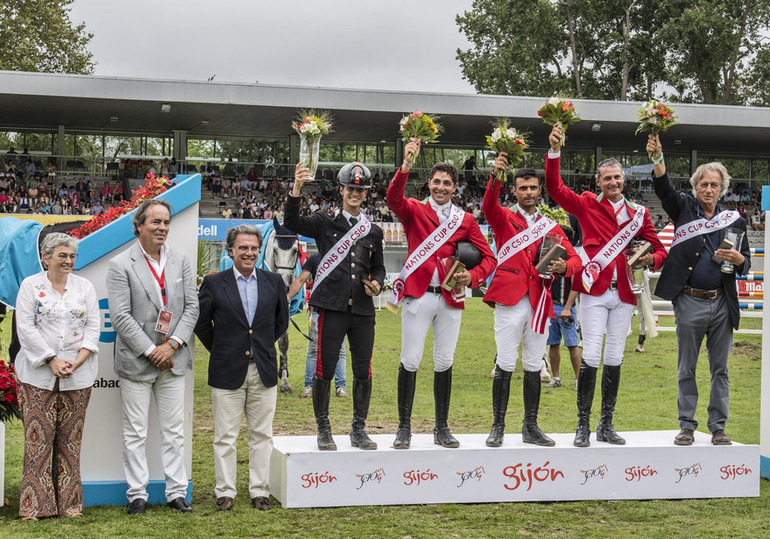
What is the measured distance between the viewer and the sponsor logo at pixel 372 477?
5.98 metres

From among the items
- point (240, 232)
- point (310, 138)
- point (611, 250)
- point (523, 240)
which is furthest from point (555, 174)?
point (240, 232)

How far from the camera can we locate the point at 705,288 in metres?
6.61

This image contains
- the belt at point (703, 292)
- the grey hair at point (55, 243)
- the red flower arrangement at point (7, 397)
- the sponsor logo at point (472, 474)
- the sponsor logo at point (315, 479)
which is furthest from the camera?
the belt at point (703, 292)

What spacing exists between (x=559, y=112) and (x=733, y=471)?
2.91 metres

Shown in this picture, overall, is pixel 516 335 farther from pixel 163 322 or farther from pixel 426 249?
pixel 163 322

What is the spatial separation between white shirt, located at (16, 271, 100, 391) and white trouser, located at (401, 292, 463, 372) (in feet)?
6.75

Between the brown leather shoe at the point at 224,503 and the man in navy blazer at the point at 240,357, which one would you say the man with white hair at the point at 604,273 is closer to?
the man in navy blazer at the point at 240,357

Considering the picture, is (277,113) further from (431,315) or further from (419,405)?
(431,315)

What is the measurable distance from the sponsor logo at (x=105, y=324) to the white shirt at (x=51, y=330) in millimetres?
349

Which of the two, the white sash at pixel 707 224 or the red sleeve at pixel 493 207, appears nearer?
the red sleeve at pixel 493 207

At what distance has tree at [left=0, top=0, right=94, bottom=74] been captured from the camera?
131ft

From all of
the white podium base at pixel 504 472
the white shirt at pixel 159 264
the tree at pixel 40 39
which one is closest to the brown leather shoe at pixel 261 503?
the white podium base at pixel 504 472

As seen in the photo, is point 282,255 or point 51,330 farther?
point 282,255

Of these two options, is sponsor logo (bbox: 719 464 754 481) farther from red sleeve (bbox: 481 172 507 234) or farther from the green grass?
red sleeve (bbox: 481 172 507 234)
